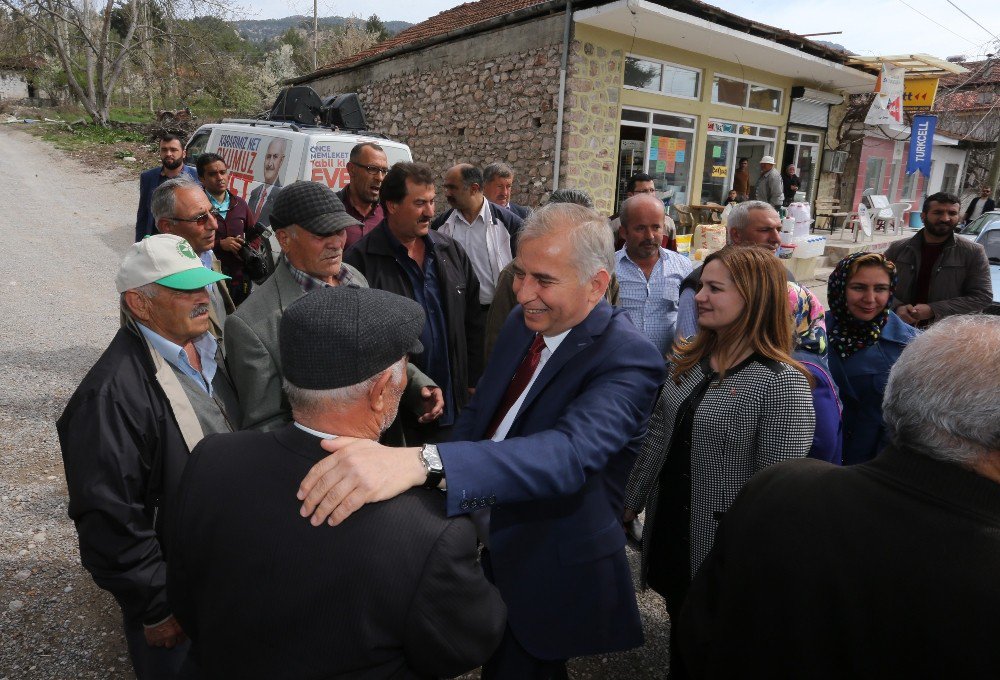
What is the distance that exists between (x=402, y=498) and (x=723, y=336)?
5.09 ft

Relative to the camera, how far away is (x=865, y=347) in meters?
2.78

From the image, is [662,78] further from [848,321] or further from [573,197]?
[848,321]

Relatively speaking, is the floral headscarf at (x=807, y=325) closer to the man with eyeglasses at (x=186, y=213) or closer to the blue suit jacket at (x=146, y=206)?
the man with eyeglasses at (x=186, y=213)

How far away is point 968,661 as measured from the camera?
1.00 metres

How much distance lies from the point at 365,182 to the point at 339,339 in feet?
11.4

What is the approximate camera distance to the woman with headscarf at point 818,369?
2.18 meters

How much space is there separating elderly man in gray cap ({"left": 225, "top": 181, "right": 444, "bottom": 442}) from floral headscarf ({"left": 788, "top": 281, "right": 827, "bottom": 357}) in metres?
1.50

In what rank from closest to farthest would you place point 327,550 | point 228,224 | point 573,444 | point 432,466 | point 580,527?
point 327,550
point 432,466
point 573,444
point 580,527
point 228,224

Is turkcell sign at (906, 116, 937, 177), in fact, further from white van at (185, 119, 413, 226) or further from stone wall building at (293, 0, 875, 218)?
white van at (185, 119, 413, 226)

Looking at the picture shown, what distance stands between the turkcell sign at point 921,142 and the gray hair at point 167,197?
17.2 meters

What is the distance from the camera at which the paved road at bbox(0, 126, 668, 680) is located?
2.61 meters

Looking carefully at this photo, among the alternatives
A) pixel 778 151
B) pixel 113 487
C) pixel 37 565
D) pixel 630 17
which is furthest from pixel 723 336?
pixel 778 151

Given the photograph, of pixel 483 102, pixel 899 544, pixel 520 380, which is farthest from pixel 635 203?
pixel 483 102

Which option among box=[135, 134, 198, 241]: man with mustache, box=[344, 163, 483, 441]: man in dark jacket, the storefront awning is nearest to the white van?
box=[135, 134, 198, 241]: man with mustache
